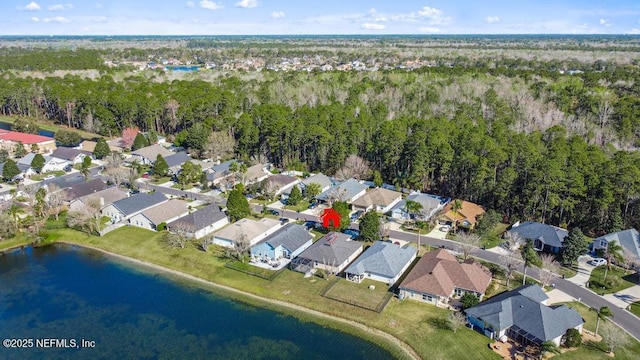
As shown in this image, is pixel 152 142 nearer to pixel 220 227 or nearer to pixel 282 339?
pixel 220 227

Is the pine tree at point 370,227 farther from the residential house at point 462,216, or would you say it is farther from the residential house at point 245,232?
the residential house at point 245,232

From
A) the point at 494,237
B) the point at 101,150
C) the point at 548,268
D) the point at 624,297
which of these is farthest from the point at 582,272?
the point at 101,150

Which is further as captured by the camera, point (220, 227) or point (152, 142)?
point (152, 142)

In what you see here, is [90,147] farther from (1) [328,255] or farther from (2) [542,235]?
(2) [542,235]

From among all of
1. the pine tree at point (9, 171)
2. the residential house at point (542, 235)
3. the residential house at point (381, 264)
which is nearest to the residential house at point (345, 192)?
the residential house at point (381, 264)

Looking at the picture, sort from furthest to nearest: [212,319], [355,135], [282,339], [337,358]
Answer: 1. [355,135]
2. [212,319]
3. [282,339]
4. [337,358]

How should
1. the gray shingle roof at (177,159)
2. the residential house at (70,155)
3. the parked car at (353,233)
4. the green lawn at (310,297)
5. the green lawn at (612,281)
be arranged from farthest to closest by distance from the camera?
the residential house at (70,155) < the gray shingle roof at (177,159) < the parked car at (353,233) < the green lawn at (612,281) < the green lawn at (310,297)

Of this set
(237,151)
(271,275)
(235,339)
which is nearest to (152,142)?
(237,151)
